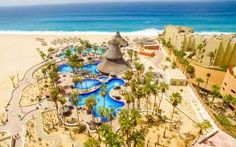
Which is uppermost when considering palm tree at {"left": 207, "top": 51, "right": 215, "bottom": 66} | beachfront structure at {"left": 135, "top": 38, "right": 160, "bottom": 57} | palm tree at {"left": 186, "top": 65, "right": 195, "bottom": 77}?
palm tree at {"left": 207, "top": 51, "right": 215, "bottom": 66}

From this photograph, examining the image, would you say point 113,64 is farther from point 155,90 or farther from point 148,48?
point 148,48

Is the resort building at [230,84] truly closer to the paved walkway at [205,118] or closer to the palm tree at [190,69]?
the paved walkway at [205,118]

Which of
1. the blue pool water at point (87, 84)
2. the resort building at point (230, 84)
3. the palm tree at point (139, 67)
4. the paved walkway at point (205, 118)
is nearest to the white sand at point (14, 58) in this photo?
the blue pool water at point (87, 84)

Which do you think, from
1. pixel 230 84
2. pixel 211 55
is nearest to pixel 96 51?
pixel 211 55

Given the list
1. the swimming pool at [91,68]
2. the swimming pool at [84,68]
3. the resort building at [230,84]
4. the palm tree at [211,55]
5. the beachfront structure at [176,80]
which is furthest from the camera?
the swimming pool at [84,68]

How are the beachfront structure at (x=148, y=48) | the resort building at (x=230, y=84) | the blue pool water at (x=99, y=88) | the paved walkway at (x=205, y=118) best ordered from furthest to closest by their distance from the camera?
1. the beachfront structure at (x=148, y=48)
2. the blue pool water at (x=99, y=88)
3. the resort building at (x=230, y=84)
4. the paved walkway at (x=205, y=118)

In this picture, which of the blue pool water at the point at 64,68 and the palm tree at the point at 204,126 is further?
the blue pool water at the point at 64,68

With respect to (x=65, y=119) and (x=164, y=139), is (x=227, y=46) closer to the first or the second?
(x=164, y=139)

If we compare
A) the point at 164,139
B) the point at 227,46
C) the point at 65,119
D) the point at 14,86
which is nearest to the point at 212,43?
the point at 227,46

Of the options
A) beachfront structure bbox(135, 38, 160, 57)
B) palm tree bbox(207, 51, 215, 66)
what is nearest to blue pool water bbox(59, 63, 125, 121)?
beachfront structure bbox(135, 38, 160, 57)

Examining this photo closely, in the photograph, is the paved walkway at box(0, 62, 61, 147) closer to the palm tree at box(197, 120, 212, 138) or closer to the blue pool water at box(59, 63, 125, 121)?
the blue pool water at box(59, 63, 125, 121)
